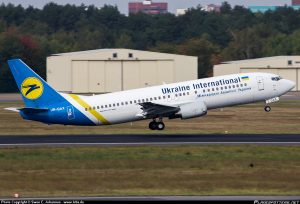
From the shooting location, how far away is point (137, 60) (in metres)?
119

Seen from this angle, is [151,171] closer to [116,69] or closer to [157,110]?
[157,110]

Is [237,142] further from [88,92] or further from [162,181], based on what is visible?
[88,92]

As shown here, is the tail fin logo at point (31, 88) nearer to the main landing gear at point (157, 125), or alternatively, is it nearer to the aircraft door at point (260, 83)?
the main landing gear at point (157, 125)

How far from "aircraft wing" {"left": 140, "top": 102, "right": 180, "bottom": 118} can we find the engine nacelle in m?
0.43

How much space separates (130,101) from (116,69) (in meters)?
64.3

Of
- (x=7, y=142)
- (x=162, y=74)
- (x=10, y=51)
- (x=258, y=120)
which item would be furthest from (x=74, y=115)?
(x=10, y=51)

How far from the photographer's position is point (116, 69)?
11931 centimetres

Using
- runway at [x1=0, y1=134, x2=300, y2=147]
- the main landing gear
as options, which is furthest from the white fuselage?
runway at [x1=0, y1=134, x2=300, y2=147]

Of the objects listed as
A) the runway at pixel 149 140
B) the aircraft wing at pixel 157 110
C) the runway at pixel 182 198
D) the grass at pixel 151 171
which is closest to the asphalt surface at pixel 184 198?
the runway at pixel 182 198

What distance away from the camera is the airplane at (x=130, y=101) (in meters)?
53.3

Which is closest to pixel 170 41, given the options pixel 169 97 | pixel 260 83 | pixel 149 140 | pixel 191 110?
pixel 260 83

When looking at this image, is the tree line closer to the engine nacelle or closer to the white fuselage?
the white fuselage

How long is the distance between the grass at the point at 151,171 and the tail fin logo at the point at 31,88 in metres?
8.92

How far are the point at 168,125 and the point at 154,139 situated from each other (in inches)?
539
